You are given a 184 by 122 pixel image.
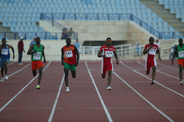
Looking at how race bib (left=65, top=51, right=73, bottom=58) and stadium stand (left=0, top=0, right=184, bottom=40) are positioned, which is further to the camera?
stadium stand (left=0, top=0, right=184, bottom=40)

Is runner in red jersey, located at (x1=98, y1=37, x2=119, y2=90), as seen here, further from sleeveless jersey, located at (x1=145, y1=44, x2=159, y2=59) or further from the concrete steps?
the concrete steps

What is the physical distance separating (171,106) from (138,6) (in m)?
30.8

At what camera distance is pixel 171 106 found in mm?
9328

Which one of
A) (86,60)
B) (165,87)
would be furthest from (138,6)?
(165,87)

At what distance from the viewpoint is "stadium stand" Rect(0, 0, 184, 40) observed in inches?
1382

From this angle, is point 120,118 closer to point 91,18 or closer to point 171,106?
point 171,106

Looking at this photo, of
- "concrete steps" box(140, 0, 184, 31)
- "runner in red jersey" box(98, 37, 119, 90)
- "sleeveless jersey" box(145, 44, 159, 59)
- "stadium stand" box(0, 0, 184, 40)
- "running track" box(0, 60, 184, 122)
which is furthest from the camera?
"concrete steps" box(140, 0, 184, 31)

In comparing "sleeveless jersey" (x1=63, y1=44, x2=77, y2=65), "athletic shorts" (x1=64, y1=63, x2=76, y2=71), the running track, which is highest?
"sleeveless jersey" (x1=63, y1=44, x2=77, y2=65)

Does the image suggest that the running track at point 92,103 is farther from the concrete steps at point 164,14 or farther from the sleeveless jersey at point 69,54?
the concrete steps at point 164,14

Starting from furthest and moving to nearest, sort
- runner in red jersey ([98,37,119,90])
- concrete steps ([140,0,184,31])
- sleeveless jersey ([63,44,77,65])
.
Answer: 1. concrete steps ([140,0,184,31])
2. runner in red jersey ([98,37,119,90])
3. sleeveless jersey ([63,44,77,65])

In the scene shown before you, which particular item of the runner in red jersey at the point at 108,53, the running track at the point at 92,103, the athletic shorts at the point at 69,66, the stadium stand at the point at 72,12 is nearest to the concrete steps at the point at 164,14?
the stadium stand at the point at 72,12

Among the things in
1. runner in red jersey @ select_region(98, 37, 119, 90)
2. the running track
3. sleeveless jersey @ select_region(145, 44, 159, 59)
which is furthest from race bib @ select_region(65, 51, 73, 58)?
sleeveless jersey @ select_region(145, 44, 159, 59)

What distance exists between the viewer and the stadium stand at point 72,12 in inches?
1382

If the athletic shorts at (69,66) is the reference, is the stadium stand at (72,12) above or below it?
above
